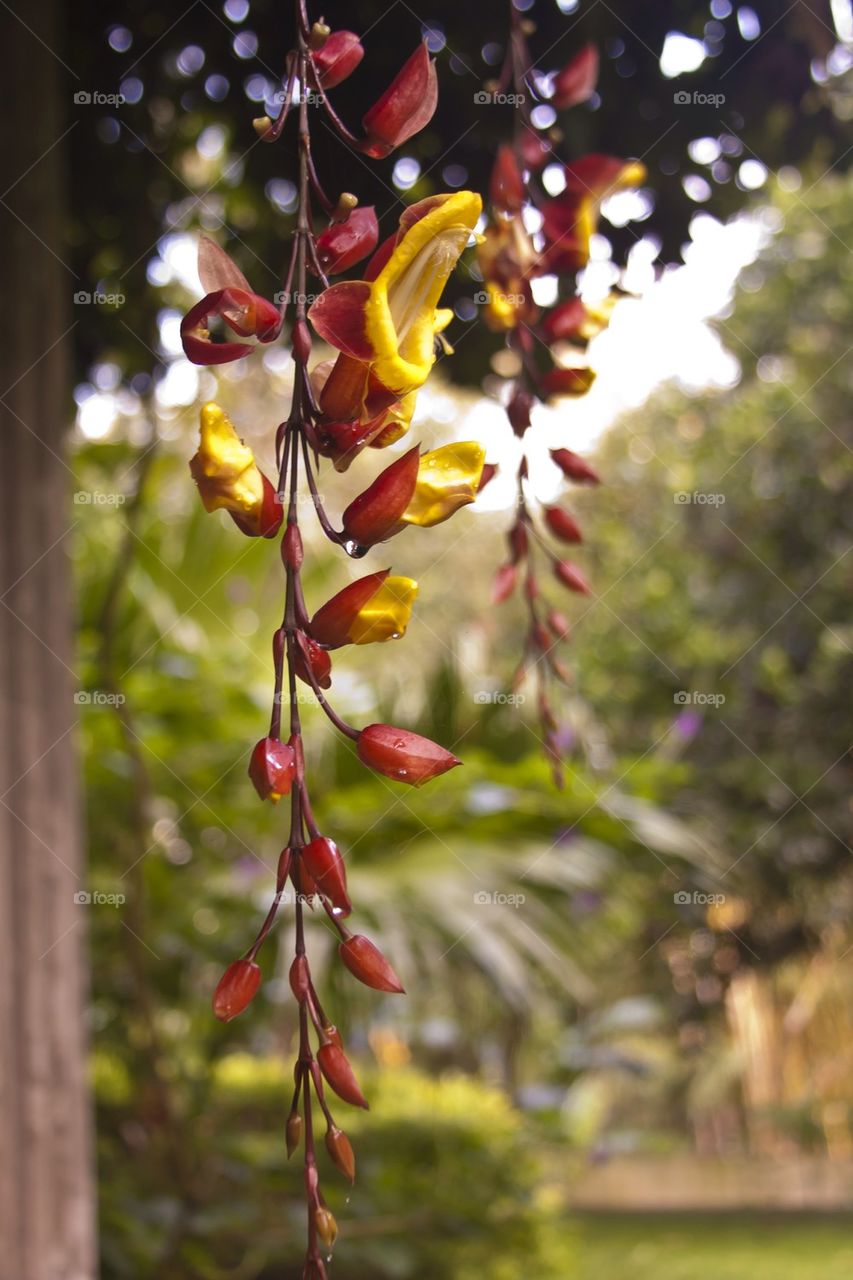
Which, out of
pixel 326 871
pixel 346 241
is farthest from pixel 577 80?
pixel 326 871

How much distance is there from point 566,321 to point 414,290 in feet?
0.85

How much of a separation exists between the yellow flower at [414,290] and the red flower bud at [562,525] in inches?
9.2

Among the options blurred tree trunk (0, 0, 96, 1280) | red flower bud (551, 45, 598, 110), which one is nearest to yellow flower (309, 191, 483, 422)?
red flower bud (551, 45, 598, 110)

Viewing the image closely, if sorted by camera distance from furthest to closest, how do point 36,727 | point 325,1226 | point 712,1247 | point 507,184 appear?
1. point 712,1247
2. point 36,727
3. point 507,184
4. point 325,1226

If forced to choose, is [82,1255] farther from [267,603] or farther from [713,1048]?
[713,1048]

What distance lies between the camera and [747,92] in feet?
2.41

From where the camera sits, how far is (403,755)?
0.79 feet

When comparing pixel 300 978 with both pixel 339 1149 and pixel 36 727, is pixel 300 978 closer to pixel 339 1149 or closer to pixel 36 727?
pixel 339 1149

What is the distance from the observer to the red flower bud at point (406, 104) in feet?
0.90

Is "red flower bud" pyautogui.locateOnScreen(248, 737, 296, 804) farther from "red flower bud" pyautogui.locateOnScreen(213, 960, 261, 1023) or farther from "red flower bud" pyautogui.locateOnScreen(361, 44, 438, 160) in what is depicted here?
"red flower bud" pyautogui.locateOnScreen(361, 44, 438, 160)

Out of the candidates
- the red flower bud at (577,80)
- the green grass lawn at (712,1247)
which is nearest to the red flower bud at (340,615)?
the red flower bud at (577,80)

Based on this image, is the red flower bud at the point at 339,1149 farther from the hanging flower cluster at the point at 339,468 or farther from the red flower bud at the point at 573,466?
the red flower bud at the point at 573,466

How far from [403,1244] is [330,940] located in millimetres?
687

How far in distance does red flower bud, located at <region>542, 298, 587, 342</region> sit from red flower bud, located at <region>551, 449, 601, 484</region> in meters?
0.05
